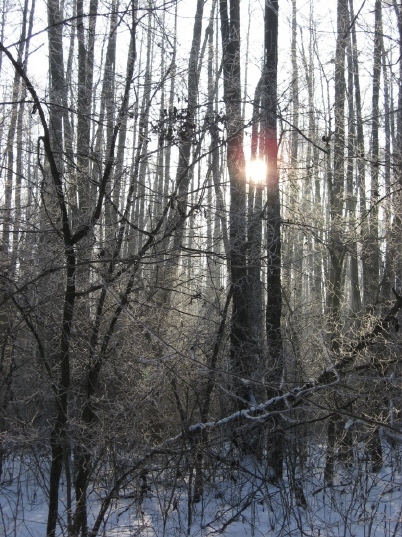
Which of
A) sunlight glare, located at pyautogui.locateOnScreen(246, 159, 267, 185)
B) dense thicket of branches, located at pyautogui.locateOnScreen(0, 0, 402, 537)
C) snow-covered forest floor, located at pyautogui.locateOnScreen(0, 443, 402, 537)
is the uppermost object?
sunlight glare, located at pyautogui.locateOnScreen(246, 159, 267, 185)

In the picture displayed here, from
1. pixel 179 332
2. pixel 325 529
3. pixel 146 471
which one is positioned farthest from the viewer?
pixel 179 332

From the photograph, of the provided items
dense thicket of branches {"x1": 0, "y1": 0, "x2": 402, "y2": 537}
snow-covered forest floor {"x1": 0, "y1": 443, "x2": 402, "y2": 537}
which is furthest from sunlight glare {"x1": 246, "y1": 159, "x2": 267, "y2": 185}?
snow-covered forest floor {"x1": 0, "y1": 443, "x2": 402, "y2": 537}

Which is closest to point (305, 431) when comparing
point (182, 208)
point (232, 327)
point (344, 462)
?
point (344, 462)

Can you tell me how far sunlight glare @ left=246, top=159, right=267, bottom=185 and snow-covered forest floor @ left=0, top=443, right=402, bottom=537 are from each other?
10.4 feet

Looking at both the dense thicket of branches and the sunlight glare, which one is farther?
the sunlight glare

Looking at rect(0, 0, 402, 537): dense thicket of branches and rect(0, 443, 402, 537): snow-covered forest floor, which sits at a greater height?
rect(0, 0, 402, 537): dense thicket of branches

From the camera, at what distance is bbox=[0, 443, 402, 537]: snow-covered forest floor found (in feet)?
15.2

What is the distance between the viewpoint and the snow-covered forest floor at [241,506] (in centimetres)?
462

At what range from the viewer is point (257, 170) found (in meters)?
7.19

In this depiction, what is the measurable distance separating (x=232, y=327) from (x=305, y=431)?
1.50 metres

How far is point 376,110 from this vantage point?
40.2 ft

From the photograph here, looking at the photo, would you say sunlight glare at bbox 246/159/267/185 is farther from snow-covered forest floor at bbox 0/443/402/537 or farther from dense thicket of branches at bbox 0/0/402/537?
snow-covered forest floor at bbox 0/443/402/537

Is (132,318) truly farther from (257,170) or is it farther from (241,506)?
(257,170)

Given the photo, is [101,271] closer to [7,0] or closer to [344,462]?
[344,462]
